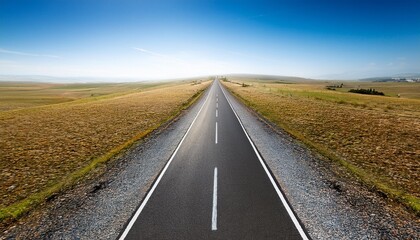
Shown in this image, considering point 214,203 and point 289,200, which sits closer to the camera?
point 214,203

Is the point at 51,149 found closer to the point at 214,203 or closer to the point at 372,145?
the point at 214,203

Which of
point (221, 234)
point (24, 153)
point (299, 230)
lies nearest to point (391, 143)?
point (299, 230)

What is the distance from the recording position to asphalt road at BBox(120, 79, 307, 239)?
646 cm

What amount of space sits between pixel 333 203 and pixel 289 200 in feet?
5.07

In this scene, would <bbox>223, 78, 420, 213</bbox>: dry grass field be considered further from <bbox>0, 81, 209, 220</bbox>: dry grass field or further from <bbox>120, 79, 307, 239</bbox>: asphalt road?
<bbox>0, 81, 209, 220</bbox>: dry grass field

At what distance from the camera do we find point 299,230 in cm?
647

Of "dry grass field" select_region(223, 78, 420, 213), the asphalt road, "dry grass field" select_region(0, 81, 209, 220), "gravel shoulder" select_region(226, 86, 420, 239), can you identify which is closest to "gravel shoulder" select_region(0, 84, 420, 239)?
"gravel shoulder" select_region(226, 86, 420, 239)

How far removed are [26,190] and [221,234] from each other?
882 cm

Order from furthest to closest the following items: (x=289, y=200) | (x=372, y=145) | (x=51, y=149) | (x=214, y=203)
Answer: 1. (x=372, y=145)
2. (x=51, y=149)
3. (x=289, y=200)
4. (x=214, y=203)

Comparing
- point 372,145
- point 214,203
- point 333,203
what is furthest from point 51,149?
point 372,145

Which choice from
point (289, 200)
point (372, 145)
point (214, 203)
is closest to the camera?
point (214, 203)

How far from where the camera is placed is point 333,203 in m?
7.95

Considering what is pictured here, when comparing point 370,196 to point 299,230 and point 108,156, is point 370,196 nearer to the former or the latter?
point 299,230

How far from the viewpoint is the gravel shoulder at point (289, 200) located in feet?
21.6
